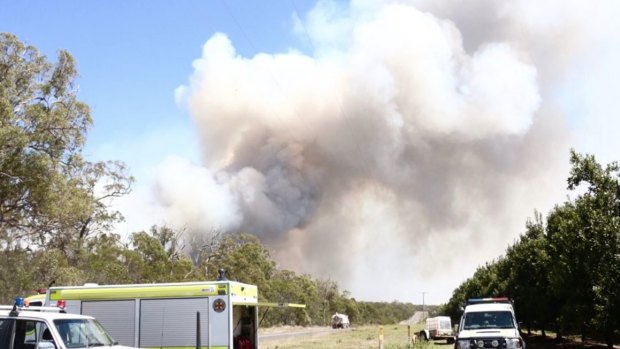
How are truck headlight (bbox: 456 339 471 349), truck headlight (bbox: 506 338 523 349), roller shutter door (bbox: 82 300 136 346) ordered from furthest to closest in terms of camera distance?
1. truck headlight (bbox: 456 339 471 349)
2. truck headlight (bbox: 506 338 523 349)
3. roller shutter door (bbox: 82 300 136 346)

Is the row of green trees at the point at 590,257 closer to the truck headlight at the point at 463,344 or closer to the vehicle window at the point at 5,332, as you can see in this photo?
the truck headlight at the point at 463,344

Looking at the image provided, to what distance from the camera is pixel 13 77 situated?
32281mm

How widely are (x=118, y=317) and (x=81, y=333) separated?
4.14 metres

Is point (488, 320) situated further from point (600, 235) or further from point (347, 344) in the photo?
point (347, 344)

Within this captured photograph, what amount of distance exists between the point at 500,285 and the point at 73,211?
3030 centimetres

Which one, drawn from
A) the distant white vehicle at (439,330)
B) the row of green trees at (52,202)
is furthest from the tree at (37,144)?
the distant white vehicle at (439,330)

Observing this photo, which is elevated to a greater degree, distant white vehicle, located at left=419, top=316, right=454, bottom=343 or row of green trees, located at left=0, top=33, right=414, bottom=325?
row of green trees, located at left=0, top=33, right=414, bottom=325

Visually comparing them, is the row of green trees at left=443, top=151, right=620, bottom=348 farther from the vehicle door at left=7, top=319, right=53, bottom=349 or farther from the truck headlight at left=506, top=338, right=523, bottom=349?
the vehicle door at left=7, top=319, right=53, bottom=349

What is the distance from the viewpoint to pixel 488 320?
62.1ft

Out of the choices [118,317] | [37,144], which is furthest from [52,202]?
[118,317]

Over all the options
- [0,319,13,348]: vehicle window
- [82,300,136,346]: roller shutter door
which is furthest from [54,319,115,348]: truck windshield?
[82,300,136,346]: roller shutter door

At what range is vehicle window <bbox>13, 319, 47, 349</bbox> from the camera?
937 cm

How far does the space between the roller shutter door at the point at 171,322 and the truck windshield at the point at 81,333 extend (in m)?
3.17

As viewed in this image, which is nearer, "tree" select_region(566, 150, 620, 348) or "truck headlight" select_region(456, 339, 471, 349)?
"truck headlight" select_region(456, 339, 471, 349)
